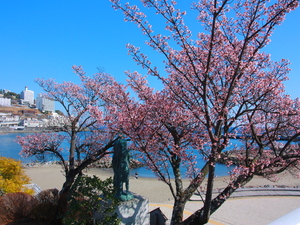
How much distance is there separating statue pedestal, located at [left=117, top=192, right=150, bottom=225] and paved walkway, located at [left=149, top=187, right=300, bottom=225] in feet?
20.2

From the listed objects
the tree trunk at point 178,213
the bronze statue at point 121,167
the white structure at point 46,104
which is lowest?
the tree trunk at point 178,213

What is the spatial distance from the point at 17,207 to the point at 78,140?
24.4ft

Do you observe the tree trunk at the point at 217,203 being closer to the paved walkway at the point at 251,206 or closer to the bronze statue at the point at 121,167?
the bronze statue at the point at 121,167

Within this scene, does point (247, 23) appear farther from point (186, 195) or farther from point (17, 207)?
point (17, 207)

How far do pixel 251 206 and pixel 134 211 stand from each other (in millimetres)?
11109

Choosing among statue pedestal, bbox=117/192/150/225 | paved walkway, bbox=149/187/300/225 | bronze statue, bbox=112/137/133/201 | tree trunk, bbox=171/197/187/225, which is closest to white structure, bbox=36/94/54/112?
bronze statue, bbox=112/137/133/201

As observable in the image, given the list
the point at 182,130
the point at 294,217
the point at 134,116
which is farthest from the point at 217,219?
the point at 294,217

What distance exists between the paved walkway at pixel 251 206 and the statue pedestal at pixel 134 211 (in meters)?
6.14

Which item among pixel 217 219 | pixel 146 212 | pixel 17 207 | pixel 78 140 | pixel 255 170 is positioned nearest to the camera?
pixel 255 170

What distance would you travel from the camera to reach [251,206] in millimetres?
13820

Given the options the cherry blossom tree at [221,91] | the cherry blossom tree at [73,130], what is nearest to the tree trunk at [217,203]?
the cherry blossom tree at [221,91]

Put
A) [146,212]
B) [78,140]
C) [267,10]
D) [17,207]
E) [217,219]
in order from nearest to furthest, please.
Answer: [267,10] < [146,212] < [17,207] < [217,219] < [78,140]

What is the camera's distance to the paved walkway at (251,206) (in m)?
11.5

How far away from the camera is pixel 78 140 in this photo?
15.0 meters
